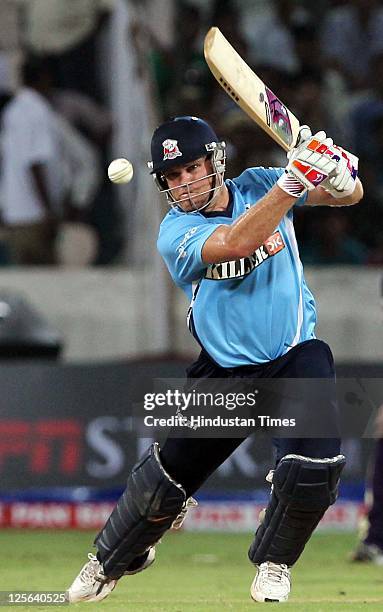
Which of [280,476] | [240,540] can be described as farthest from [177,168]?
[240,540]

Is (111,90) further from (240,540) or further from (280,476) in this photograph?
(280,476)

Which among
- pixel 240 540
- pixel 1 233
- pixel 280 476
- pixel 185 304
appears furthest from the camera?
pixel 1 233

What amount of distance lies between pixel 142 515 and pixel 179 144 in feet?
4.89

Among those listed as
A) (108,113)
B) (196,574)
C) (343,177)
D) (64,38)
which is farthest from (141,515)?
(64,38)

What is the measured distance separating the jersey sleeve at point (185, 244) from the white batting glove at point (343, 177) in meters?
0.47

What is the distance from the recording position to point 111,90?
12.0 metres

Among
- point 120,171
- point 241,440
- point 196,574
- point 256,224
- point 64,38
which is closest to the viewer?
point 256,224

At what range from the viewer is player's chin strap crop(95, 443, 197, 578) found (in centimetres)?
579

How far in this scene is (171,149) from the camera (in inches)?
224

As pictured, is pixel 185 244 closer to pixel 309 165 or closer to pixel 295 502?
pixel 309 165

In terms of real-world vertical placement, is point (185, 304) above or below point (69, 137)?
below

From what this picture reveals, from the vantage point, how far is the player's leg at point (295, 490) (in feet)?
18.1

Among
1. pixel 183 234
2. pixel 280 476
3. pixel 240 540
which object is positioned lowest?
pixel 240 540

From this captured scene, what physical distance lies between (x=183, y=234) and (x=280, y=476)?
1001 mm
